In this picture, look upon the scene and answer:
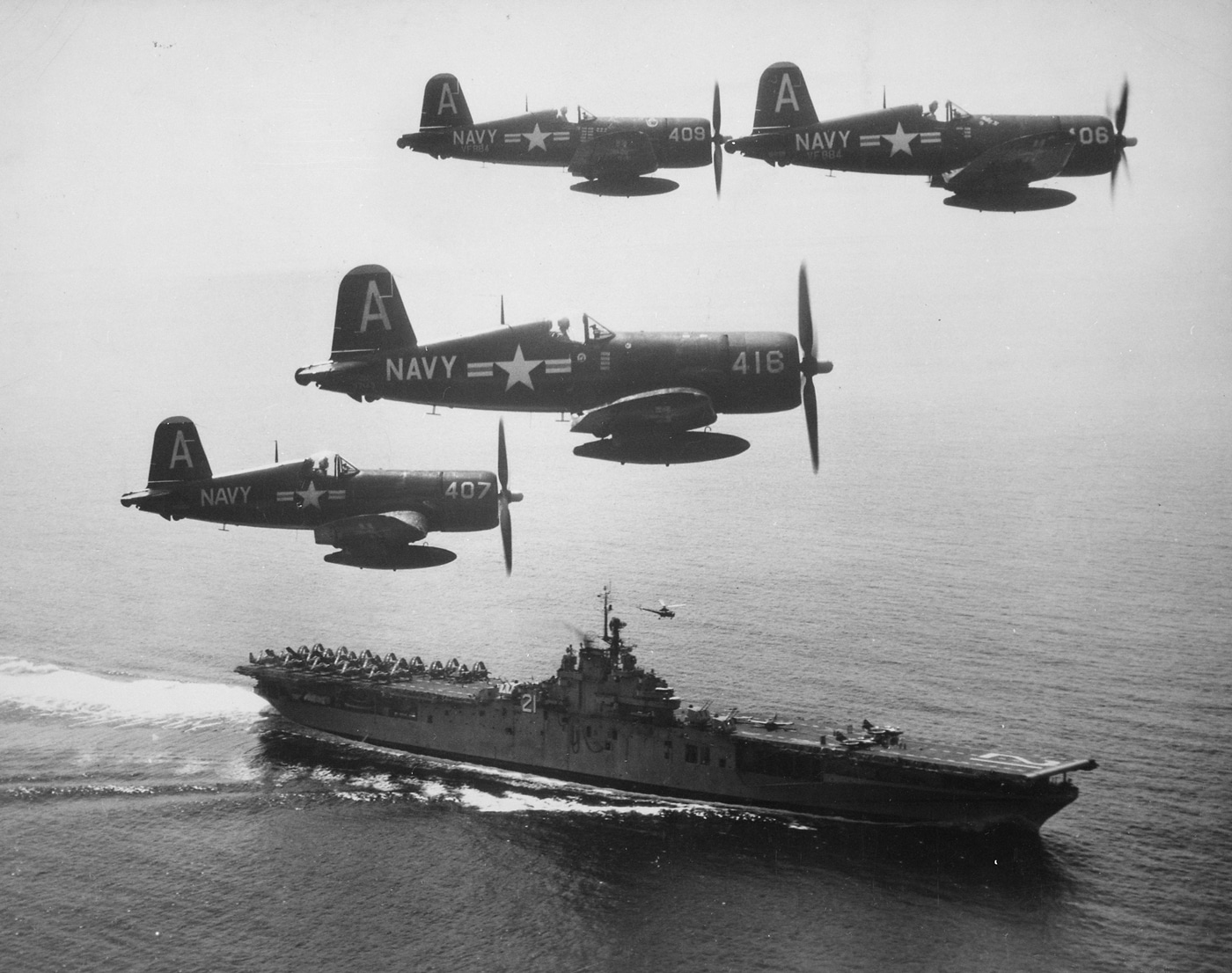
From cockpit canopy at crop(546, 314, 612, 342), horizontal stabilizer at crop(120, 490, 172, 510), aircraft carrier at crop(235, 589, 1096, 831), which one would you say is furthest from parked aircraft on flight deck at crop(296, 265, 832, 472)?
aircraft carrier at crop(235, 589, 1096, 831)

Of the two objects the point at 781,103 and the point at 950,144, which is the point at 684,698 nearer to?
the point at 950,144

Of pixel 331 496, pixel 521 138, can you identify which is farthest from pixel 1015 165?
pixel 331 496

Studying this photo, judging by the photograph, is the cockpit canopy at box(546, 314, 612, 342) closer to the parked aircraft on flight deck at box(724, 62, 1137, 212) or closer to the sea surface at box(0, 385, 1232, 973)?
the parked aircraft on flight deck at box(724, 62, 1137, 212)

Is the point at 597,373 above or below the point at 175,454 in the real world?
above

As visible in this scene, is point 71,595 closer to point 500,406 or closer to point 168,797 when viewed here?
point 168,797

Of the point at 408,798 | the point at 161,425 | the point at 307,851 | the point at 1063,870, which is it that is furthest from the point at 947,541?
the point at 161,425

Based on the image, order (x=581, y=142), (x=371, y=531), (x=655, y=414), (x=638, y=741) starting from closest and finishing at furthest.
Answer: (x=655, y=414), (x=581, y=142), (x=371, y=531), (x=638, y=741)

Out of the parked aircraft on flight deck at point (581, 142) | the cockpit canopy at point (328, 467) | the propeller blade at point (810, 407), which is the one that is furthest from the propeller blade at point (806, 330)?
the cockpit canopy at point (328, 467)
